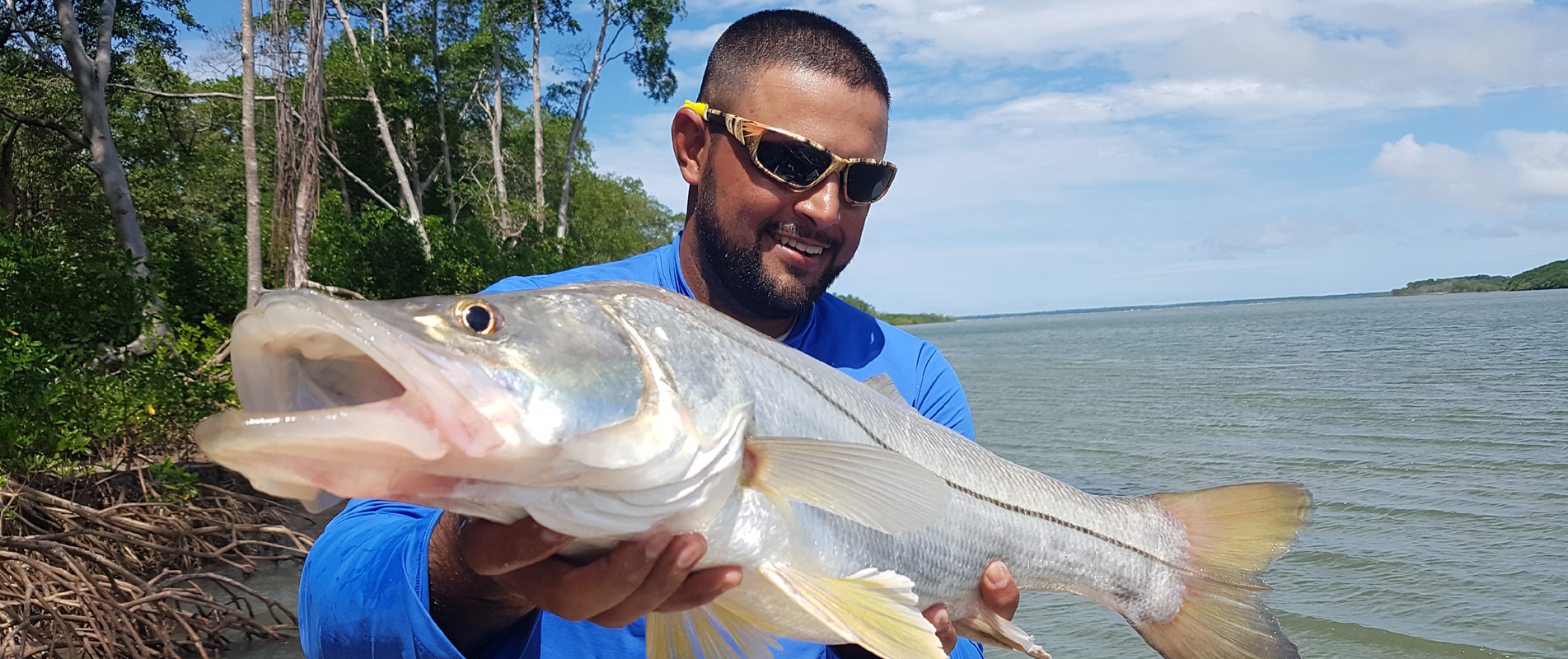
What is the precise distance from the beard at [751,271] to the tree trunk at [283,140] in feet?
23.5

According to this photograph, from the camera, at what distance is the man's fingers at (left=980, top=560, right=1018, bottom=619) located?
6.70 feet

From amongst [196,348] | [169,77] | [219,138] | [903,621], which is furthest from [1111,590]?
[219,138]

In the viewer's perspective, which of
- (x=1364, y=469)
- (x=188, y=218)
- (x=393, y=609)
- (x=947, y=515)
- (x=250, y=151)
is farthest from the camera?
(x=188, y=218)

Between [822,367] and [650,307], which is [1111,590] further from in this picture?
[650,307]

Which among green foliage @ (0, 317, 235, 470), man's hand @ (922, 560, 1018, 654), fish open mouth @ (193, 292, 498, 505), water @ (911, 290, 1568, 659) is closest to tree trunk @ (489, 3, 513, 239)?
water @ (911, 290, 1568, 659)

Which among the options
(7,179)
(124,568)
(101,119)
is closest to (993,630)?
(124,568)

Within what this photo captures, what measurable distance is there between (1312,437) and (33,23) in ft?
70.5

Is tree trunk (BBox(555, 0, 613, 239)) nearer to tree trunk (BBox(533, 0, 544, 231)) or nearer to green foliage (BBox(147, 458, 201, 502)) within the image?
tree trunk (BBox(533, 0, 544, 231))

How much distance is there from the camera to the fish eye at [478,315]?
4.28 feet

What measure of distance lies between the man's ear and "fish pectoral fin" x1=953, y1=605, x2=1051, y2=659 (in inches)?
65.3

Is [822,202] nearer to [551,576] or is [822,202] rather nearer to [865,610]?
[865,610]

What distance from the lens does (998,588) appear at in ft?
6.70

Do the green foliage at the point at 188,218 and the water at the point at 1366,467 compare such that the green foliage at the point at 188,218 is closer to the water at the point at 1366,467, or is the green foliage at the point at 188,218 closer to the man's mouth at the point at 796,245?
the man's mouth at the point at 796,245

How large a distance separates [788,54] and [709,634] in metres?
1.86
